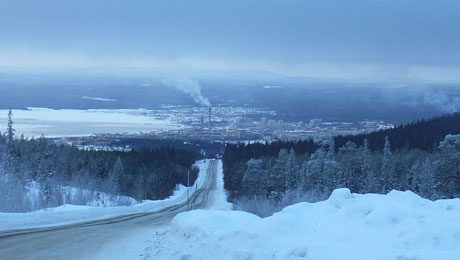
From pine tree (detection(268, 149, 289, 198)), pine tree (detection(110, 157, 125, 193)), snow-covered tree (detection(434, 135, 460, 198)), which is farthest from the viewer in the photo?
pine tree (detection(110, 157, 125, 193))

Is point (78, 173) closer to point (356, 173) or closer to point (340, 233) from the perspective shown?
point (356, 173)

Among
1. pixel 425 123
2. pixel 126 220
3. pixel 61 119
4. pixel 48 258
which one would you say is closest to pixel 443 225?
pixel 48 258

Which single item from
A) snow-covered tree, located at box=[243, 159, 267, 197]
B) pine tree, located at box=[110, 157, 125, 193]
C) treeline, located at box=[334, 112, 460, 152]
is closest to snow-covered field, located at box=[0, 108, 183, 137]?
pine tree, located at box=[110, 157, 125, 193]

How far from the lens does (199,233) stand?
13188mm

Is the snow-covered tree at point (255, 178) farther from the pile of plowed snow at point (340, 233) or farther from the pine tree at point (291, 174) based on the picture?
the pile of plowed snow at point (340, 233)

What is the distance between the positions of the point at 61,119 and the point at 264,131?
214 feet

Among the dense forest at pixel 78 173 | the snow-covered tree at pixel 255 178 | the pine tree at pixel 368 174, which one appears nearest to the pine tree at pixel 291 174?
the snow-covered tree at pixel 255 178

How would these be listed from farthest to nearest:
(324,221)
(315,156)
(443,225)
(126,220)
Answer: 1. (315,156)
2. (126,220)
3. (324,221)
4. (443,225)

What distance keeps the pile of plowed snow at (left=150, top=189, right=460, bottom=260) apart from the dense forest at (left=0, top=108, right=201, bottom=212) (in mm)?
23984

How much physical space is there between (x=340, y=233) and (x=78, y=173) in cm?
6395

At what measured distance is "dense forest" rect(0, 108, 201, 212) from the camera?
50.1 m

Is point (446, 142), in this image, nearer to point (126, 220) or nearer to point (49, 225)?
point (126, 220)

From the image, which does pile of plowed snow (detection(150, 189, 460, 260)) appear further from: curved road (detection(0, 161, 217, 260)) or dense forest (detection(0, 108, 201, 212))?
dense forest (detection(0, 108, 201, 212))

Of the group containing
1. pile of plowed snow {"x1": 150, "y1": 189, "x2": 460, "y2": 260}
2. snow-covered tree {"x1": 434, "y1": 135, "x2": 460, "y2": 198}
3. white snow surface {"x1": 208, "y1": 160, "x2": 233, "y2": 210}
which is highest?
pile of plowed snow {"x1": 150, "y1": 189, "x2": 460, "y2": 260}
